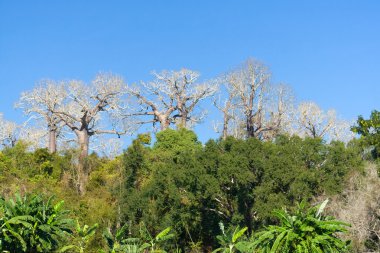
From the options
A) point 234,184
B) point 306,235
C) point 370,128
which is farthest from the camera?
point 370,128

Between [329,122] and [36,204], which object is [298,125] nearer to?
[329,122]

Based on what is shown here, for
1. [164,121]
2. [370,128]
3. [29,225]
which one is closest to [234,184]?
[370,128]

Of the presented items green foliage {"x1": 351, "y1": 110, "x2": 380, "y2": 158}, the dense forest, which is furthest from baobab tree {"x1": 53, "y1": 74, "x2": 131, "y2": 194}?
green foliage {"x1": 351, "y1": 110, "x2": 380, "y2": 158}

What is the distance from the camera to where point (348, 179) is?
2980 centimetres

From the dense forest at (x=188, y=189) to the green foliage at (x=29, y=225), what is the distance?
30mm

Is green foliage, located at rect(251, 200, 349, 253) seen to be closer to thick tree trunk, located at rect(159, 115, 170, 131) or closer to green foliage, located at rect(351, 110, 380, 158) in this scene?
green foliage, located at rect(351, 110, 380, 158)

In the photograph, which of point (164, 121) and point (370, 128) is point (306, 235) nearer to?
point (370, 128)

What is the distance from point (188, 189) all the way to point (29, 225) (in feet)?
48.5

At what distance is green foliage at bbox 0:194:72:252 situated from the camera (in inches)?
657

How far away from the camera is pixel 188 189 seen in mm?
30859

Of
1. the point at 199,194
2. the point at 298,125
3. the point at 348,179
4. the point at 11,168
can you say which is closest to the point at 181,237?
the point at 199,194

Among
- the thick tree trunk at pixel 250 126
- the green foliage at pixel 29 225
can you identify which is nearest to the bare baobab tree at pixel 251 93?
the thick tree trunk at pixel 250 126

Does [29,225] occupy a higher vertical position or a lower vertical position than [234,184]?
lower

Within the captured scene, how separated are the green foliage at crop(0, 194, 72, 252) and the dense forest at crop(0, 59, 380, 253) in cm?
3
